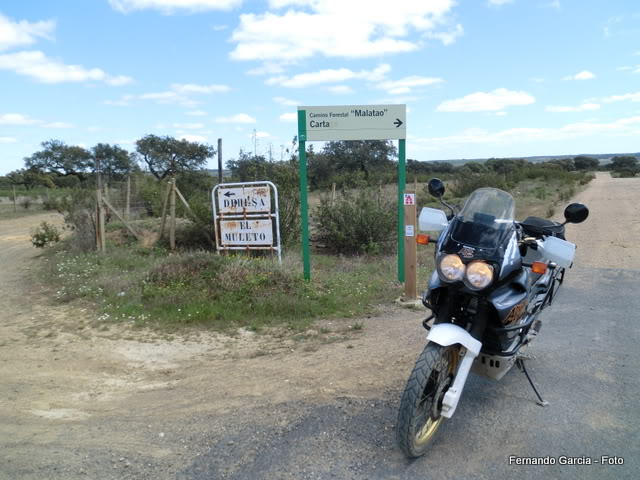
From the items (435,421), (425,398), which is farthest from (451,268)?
(435,421)

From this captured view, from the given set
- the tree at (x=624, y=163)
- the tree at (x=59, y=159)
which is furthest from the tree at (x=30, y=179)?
the tree at (x=624, y=163)

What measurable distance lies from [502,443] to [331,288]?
4534mm

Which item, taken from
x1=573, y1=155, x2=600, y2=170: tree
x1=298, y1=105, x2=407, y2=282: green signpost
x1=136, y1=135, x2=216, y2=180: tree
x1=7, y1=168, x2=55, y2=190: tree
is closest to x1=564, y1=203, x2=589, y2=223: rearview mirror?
x1=298, y1=105, x2=407, y2=282: green signpost

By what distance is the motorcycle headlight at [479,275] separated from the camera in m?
3.27

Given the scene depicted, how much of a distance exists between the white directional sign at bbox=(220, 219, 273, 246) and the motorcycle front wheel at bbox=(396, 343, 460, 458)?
19.6 feet

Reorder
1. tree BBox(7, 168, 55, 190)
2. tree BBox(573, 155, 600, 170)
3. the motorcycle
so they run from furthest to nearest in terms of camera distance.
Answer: tree BBox(573, 155, 600, 170)
tree BBox(7, 168, 55, 190)
the motorcycle

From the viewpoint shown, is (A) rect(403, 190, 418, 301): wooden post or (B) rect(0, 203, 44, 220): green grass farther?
(B) rect(0, 203, 44, 220): green grass

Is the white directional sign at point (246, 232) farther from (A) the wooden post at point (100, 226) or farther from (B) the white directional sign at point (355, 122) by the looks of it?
(A) the wooden post at point (100, 226)

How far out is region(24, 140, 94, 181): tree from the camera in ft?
165

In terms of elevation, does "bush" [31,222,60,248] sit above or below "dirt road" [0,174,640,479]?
above

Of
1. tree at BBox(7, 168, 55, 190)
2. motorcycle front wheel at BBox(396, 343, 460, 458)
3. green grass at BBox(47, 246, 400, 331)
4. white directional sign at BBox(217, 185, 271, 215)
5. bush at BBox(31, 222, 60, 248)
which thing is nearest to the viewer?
motorcycle front wheel at BBox(396, 343, 460, 458)

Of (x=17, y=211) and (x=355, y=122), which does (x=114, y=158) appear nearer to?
(x=17, y=211)

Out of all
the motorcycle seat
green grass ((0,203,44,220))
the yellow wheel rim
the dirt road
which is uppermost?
the motorcycle seat

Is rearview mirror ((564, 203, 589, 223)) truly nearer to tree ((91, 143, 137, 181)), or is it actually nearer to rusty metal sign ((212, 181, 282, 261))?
rusty metal sign ((212, 181, 282, 261))
